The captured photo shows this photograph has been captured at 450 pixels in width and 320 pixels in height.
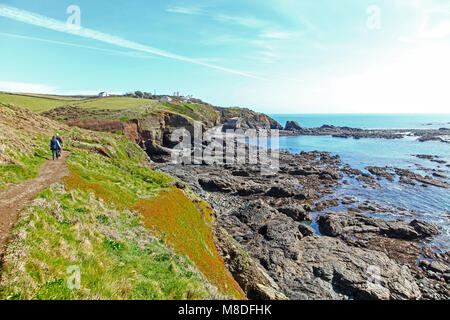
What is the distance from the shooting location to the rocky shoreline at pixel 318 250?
1952 cm

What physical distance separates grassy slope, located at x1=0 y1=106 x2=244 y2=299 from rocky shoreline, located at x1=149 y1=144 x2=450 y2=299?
598 centimetres

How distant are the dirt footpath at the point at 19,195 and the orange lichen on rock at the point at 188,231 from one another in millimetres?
5965

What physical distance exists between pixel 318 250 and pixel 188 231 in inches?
632

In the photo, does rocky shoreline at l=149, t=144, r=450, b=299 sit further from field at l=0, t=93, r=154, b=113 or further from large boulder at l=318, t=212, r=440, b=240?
field at l=0, t=93, r=154, b=113

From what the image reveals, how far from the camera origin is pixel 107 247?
9781 millimetres

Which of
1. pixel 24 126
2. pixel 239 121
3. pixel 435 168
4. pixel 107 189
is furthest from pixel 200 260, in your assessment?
pixel 239 121

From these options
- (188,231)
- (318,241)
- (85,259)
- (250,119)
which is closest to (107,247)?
(85,259)

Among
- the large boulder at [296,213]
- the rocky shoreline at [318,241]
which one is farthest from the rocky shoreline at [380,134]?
the large boulder at [296,213]

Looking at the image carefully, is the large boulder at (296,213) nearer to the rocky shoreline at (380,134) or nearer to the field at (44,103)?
the field at (44,103)

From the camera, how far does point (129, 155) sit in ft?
146

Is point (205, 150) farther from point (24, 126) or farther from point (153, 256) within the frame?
point (153, 256)

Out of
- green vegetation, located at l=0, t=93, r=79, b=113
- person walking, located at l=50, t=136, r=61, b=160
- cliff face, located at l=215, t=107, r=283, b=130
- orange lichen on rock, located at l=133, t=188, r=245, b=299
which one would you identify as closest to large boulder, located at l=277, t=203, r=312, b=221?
orange lichen on rock, located at l=133, t=188, r=245, b=299

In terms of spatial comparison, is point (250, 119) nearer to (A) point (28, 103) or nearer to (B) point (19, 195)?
(A) point (28, 103)

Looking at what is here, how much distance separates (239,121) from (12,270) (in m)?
159
